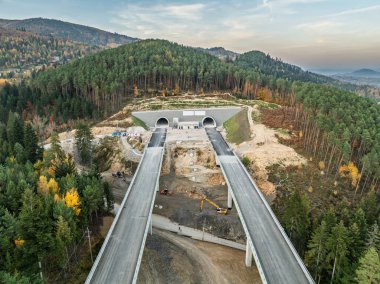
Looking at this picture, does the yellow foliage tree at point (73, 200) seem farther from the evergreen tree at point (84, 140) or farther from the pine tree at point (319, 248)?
the evergreen tree at point (84, 140)

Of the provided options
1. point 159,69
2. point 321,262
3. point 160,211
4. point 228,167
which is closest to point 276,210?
point 228,167

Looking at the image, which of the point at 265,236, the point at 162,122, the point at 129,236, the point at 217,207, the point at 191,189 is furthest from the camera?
the point at 162,122

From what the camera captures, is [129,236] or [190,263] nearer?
[129,236]

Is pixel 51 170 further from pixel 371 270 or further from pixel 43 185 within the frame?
pixel 371 270

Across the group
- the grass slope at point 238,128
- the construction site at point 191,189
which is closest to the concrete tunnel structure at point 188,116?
the construction site at point 191,189

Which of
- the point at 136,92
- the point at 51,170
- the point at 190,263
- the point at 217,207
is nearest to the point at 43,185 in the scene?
the point at 51,170

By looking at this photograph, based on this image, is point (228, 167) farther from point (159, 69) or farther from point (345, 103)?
point (159, 69)
